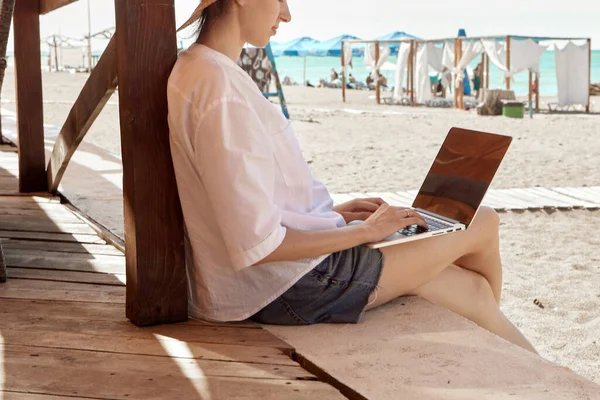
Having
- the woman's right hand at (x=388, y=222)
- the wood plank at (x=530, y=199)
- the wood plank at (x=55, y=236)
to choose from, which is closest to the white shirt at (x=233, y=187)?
the woman's right hand at (x=388, y=222)

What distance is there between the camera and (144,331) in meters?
1.81

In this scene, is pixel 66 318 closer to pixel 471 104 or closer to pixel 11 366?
pixel 11 366

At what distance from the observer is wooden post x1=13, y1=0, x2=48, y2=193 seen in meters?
3.43

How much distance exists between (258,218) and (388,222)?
1.17ft

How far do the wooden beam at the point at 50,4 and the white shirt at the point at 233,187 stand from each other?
1.37 m

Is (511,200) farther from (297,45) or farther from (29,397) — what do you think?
(297,45)

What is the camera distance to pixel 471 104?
16.3 meters

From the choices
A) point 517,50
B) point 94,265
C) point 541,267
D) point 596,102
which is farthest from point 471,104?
point 94,265

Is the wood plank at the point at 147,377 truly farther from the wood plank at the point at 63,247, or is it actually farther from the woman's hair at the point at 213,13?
the wood plank at the point at 63,247

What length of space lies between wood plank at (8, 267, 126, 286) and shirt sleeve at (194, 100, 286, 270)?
29.0 inches

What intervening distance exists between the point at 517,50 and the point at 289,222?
14.6m

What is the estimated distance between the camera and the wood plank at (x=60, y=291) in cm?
207

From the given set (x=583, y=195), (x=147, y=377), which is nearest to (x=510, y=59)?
(x=583, y=195)

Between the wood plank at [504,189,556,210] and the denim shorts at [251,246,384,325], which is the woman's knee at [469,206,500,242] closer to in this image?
the denim shorts at [251,246,384,325]
